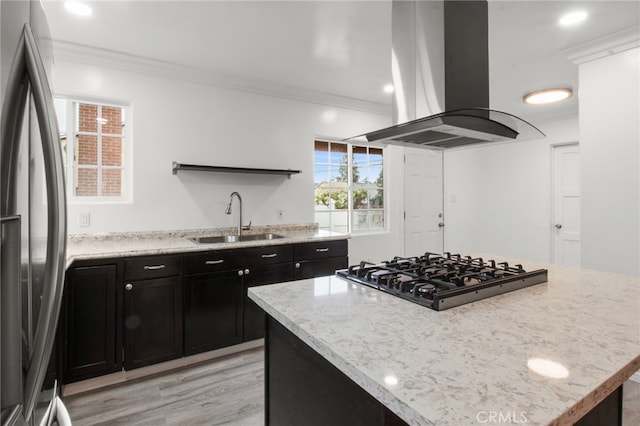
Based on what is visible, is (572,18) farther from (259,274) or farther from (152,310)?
(152,310)

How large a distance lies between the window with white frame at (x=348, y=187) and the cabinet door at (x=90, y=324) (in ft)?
7.70

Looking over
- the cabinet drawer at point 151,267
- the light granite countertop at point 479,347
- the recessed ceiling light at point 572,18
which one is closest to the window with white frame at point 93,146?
the cabinet drawer at point 151,267

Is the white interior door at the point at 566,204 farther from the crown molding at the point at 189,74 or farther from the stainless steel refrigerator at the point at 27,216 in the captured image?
the stainless steel refrigerator at the point at 27,216

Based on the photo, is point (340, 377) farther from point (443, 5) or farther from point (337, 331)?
point (443, 5)

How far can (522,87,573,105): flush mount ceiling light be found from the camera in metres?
3.61

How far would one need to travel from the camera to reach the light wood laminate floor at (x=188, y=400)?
1.93 meters

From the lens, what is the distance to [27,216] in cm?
70

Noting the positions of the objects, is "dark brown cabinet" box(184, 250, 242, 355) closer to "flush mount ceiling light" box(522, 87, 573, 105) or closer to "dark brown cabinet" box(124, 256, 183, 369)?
"dark brown cabinet" box(124, 256, 183, 369)

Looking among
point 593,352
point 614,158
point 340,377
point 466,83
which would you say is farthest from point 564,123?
point 340,377

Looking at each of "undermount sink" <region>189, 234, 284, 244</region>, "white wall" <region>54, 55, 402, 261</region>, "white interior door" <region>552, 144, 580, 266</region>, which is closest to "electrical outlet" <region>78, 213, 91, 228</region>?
"white wall" <region>54, 55, 402, 261</region>

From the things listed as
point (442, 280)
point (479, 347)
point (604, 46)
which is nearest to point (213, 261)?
point (442, 280)

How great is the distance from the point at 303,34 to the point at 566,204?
445cm

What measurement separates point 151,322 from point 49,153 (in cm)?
197

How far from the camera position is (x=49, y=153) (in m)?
0.73
